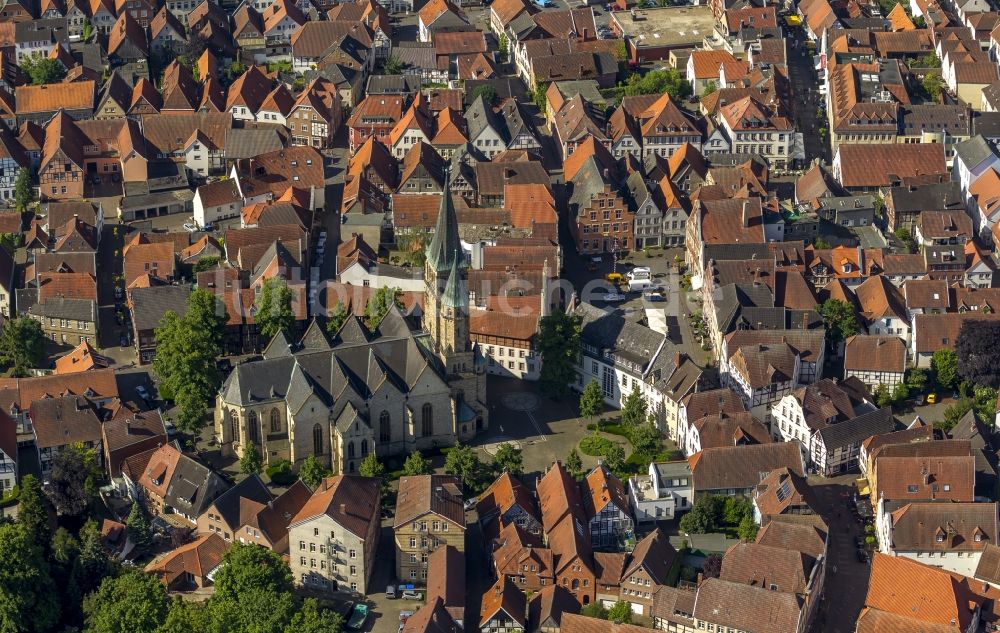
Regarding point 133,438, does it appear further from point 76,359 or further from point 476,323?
point 476,323

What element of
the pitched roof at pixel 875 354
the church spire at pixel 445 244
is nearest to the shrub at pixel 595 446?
the church spire at pixel 445 244

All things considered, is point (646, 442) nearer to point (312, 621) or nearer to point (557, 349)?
point (557, 349)

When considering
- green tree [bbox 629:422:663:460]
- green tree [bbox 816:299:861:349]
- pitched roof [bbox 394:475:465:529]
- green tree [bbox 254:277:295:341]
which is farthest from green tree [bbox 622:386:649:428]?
green tree [bbox 254:277:295:341]

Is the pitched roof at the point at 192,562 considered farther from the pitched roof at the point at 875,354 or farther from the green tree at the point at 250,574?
the pitched roof at the point at 875,354

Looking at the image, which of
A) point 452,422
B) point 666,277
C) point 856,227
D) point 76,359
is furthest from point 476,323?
point 856,227

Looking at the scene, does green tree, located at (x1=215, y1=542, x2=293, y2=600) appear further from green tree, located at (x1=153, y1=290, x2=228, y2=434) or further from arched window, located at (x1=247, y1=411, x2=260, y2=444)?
green tree, located at (x1=153, y1=290, x2=228, y2=434)

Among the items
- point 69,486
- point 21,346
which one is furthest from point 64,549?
point 21,346
